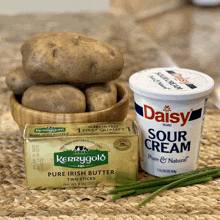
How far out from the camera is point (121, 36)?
→ 194 centimetres

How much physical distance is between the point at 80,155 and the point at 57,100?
18cm

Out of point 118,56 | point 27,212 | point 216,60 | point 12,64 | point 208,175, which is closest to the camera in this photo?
point 27,212

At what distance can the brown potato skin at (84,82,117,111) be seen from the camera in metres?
0.98

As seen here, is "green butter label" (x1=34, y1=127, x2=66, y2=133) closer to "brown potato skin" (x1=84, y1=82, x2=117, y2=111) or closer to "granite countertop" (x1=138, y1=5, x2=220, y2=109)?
"brown potato skin" (x1=84, y1=82, x2=117, y2=111)

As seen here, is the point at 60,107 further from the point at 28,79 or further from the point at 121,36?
the point at 121,36

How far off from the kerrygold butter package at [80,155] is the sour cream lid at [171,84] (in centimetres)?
11

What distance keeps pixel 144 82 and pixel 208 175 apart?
0.30m

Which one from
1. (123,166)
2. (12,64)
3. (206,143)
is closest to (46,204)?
(123,166)

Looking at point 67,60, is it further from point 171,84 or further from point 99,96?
point 171,84

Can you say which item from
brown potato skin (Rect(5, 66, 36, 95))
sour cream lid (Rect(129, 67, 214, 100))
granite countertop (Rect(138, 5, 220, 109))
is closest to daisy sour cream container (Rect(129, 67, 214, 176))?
sour cream lid (Rect(129, 67, 214, 100))

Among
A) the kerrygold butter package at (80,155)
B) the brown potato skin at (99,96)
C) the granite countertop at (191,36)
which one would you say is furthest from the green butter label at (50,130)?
the granite countertop at (191,36)

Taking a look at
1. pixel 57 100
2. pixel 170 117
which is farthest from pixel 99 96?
pixel 170 117

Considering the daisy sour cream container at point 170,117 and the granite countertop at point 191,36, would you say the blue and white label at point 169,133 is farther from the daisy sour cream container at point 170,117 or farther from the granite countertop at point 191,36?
the granite countertop at point 191,36

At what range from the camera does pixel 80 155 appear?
0.86m
